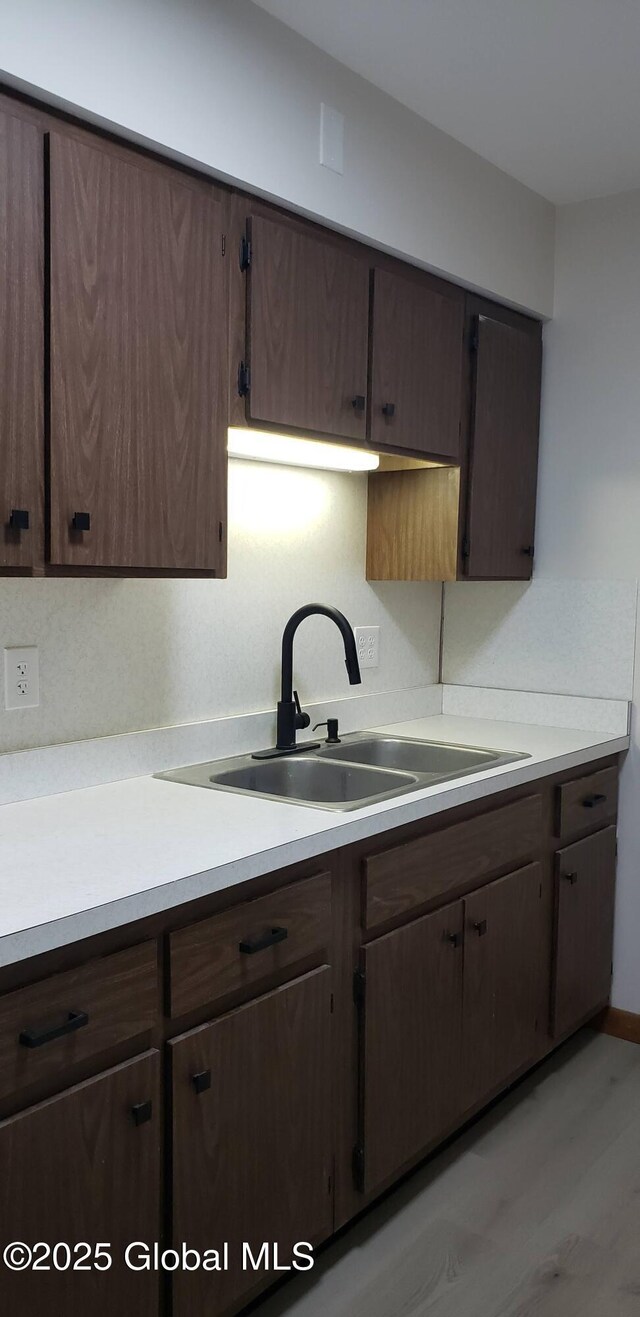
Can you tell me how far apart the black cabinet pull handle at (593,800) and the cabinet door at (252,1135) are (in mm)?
1157

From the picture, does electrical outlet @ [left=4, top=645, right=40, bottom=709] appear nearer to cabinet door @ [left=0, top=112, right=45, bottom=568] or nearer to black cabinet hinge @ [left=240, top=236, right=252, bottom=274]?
cabinet door @ [left=0, top=112, right=45, bottom=568]

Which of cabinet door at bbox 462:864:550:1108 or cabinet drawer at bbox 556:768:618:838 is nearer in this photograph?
cabinet door at bbox 462:864:550:1108

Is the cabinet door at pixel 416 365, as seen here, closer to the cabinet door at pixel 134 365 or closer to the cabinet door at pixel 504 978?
the cabinet door at pixel 134 365

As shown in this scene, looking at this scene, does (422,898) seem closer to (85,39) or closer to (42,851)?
(42,851)

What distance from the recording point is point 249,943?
1.61 metres

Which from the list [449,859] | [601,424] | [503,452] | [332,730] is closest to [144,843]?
[449,859]

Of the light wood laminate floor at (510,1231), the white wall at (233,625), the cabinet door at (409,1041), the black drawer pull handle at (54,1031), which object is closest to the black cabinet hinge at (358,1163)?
the cabinet door at (409,1041)

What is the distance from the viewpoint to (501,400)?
2811 mm

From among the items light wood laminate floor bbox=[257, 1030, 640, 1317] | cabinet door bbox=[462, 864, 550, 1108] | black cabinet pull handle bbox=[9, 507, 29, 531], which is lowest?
light wood laminate floor bbox=[257, 1030, 640, 1317]

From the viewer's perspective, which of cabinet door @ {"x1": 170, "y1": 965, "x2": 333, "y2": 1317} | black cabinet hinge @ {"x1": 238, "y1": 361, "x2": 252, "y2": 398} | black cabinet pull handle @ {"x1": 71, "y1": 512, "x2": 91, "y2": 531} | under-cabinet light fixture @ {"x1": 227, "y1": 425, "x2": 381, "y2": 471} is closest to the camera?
cabinet door @ {"x1": 170, "y1": 965, "x2": 333, "y2": 1317}

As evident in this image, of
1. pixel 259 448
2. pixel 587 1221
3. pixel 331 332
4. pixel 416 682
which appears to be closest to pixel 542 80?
pixel 331 332

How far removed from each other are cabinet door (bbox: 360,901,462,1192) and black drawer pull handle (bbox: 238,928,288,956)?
0.95 ft

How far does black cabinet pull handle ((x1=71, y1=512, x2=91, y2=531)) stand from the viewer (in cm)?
164

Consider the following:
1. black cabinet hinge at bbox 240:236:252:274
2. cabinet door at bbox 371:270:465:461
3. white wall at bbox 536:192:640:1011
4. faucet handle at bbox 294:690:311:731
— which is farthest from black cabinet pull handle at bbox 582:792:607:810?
black cabinet hinge at bbox 240:236:252:274
